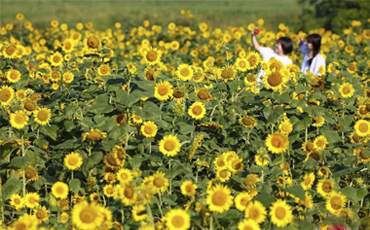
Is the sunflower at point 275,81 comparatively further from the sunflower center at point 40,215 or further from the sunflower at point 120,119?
the sunflower center at point 40,215

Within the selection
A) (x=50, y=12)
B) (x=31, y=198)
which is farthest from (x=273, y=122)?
(x=50, y=12)

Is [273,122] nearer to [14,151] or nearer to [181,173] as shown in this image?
[181,173]

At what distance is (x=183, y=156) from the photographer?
3.88 meters

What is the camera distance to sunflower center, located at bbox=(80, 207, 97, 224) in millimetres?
2697

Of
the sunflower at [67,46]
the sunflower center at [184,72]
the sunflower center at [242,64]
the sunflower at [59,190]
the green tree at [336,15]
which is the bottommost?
the green tree at [336,15]

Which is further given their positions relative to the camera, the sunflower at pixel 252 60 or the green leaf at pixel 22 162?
the sunflower at pixel 252 60

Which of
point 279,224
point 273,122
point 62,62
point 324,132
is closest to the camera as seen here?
point 279,224

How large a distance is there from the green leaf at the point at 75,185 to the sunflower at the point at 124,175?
32cm

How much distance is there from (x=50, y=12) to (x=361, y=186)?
31088mm

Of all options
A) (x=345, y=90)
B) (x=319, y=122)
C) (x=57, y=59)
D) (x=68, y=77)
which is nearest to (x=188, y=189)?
(x=319, y=122)

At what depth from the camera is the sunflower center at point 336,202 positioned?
3291mm

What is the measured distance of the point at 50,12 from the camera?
109 ft

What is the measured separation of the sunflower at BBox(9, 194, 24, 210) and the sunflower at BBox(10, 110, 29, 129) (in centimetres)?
38

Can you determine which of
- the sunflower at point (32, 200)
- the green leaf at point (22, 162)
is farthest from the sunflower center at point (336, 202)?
the green leaf at point (22, 162)
